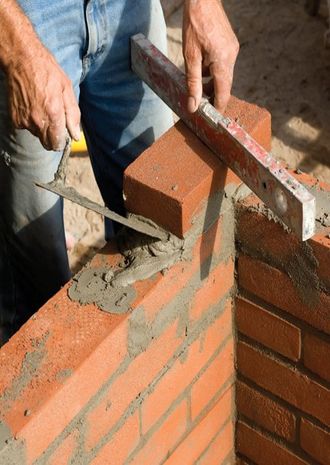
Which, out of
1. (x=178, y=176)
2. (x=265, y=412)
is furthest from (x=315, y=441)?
(x=178, y=176)

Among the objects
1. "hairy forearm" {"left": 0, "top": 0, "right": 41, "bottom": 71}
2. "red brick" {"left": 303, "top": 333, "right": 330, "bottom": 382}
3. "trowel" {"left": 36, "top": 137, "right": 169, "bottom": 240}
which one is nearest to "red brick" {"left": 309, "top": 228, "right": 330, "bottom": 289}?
"red brick" {"left": 303, "top": 333, "right": 330, "bottom": 382}

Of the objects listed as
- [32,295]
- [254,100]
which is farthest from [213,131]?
[254,100]

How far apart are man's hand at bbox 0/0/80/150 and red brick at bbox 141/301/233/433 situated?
646mm

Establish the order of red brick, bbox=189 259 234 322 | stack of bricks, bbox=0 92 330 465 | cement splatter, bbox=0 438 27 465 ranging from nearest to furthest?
cement splatter, bbox=0 438 27 465, stack of bricks, bbox=0 92 330 465, red brick, bbox=189 259 234 322

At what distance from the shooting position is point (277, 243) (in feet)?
6.54

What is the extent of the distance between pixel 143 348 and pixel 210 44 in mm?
800

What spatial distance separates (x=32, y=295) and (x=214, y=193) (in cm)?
128

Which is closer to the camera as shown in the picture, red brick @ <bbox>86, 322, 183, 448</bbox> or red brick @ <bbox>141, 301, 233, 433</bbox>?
red brick @ <bbox>86, 322, 183, 448</bbox>

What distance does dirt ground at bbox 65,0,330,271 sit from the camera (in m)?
4.22

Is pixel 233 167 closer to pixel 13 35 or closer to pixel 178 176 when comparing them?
pixel 178 176

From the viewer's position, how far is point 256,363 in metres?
2.31

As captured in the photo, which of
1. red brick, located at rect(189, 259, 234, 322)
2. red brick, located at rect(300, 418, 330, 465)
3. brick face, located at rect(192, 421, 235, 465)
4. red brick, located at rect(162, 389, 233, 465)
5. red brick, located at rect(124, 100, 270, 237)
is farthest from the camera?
brick face, located at rect(192, 421, 235, 465)

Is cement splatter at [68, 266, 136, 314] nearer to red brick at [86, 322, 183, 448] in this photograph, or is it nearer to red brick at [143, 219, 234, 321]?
red brick at [143, 219, 234, 321]

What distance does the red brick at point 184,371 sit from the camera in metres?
2.12
